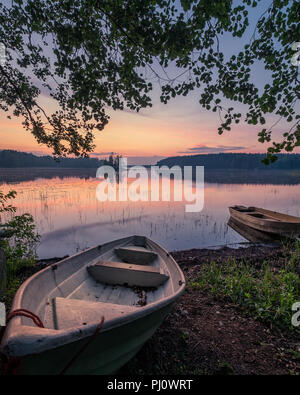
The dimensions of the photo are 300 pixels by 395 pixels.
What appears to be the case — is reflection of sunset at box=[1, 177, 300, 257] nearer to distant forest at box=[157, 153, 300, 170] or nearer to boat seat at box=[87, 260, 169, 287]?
boat seat at box=[87, 260, 169, 287]

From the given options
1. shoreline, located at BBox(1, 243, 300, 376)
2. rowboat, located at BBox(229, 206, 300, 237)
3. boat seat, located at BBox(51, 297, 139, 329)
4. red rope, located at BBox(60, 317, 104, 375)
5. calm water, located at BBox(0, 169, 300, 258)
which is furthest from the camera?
calm water, located at BBox(0, 169, 300, 258)

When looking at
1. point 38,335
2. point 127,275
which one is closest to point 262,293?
point 127,275

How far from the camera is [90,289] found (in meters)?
3.84

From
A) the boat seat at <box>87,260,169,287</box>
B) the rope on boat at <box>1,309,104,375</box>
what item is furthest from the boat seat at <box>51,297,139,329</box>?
the boat seat at <box>87,260,169,287</box>

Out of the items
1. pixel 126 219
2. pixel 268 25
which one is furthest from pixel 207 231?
pixel 268 25

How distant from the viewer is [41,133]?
20.9ft

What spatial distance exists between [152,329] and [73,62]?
234 inches

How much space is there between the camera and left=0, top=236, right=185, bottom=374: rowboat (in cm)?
156

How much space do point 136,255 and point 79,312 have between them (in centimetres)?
335

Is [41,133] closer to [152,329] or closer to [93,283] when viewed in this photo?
[93,283]

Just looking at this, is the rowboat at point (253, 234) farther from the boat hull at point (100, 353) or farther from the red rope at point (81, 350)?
the red rope at point (81, 350)

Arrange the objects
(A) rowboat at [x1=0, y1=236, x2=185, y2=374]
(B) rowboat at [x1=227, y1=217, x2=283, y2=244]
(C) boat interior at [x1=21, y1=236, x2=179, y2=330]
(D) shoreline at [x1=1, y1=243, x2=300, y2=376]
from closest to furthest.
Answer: (A) rowboat at [x1=0, y1=236, x2=185, y2=374] < (C) boat interior at [x1=21, y1=236, x2=179, y2=330] < (D) shoreline at [x1=1, y1=243, x2=300, y2=376] < (B) rowboat at [x1=227, y1=217, x2=283, y2=244]
